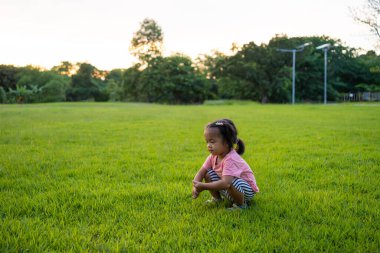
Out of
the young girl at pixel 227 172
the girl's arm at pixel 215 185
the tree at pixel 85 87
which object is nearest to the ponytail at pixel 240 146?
the young girl at pixel 227 172

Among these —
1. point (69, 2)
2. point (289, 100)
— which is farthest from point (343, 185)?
point (289, 100)

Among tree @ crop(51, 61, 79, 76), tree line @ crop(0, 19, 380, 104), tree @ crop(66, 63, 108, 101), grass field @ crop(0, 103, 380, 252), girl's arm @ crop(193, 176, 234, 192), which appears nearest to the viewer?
grass field @ crop(0, 103, 380, 252)

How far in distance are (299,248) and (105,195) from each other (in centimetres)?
216

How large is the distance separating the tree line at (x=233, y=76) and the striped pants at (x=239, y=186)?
141ft

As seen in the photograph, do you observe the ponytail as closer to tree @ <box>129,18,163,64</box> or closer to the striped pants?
the striped pants

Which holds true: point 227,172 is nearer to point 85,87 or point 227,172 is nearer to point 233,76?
point 233,76

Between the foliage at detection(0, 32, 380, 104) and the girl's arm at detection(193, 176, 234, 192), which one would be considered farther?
the foliage at detection(0, 32, 380, 104)

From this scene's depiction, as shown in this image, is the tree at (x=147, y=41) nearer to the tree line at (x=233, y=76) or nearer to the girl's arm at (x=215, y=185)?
the tree line at (x=233, y=76)

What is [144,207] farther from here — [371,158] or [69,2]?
[69,2]

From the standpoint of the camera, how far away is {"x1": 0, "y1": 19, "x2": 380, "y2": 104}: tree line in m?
45.6

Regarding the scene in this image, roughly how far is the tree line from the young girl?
42870 mm

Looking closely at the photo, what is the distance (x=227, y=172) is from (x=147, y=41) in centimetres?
5365

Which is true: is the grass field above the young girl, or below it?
below

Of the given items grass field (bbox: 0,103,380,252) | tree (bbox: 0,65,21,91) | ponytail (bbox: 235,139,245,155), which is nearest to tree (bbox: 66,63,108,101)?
tree (bbox: 0,65,21,91)
